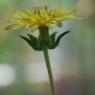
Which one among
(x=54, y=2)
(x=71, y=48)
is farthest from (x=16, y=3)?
(x=71, y=48)

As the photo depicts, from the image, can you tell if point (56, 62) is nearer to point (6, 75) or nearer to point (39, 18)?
point (6, 75)

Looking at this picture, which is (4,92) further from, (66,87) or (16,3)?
(16,3)

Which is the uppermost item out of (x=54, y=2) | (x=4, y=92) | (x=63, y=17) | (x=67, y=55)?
(x=54, y=2)

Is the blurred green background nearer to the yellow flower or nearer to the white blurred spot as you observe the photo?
the white blurred spot

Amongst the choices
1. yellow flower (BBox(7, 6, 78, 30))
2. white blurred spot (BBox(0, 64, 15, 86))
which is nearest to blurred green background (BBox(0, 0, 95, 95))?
white blurred spot (BBox(0, 64, 15, 86))

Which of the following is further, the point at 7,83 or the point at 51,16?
the point at 7,83

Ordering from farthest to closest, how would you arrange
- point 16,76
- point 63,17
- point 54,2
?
point 16,76 < point 54,2 < point 63,17

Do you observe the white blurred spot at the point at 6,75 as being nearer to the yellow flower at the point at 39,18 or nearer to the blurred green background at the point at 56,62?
the blurred green background at the point at 56,62

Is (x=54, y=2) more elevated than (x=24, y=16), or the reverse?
(x=54, y=2)
